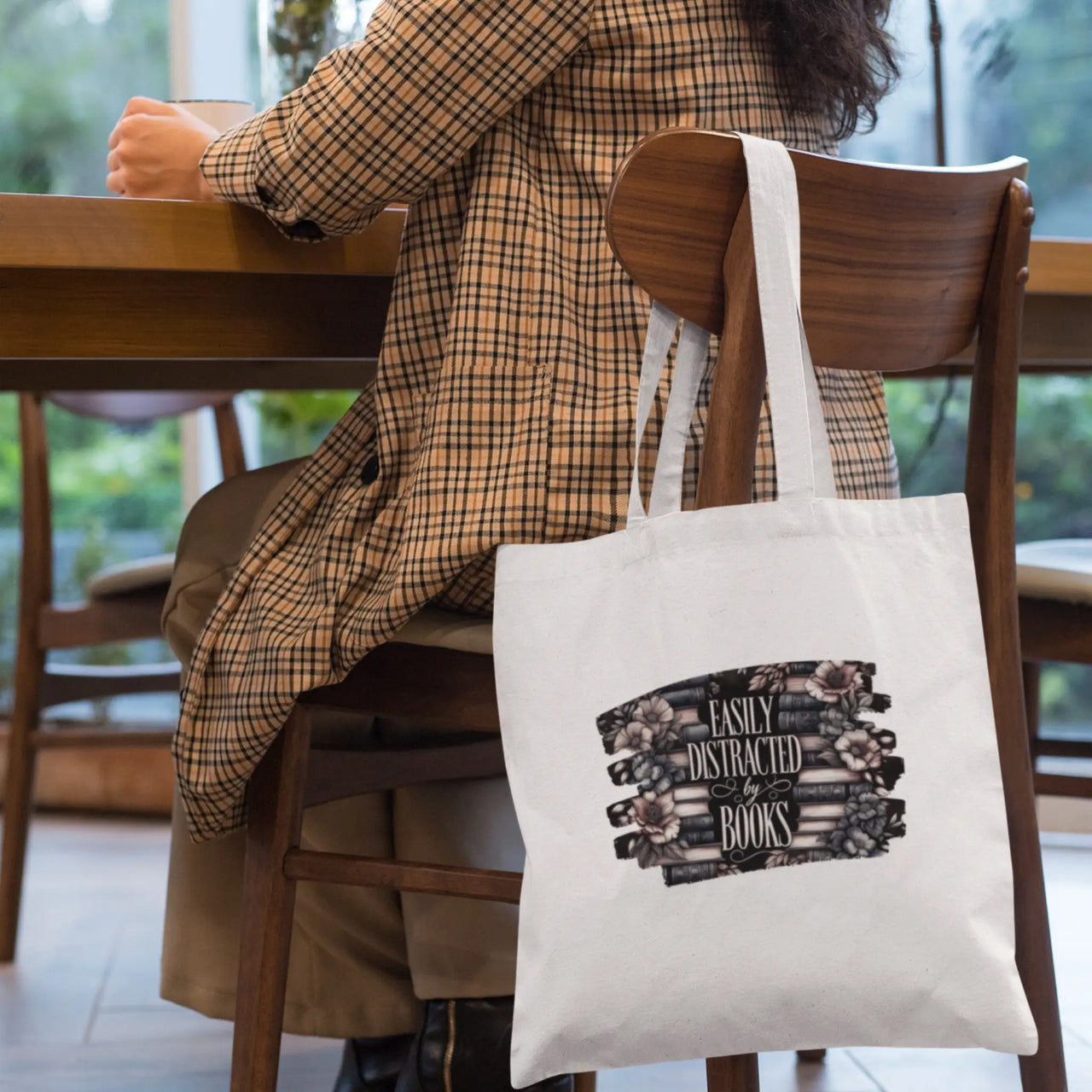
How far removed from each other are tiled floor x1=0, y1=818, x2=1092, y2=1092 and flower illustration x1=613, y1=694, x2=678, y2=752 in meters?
0.69

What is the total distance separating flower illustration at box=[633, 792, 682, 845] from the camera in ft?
2.13

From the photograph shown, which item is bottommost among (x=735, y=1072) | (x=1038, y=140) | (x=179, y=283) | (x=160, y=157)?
(x=735, y=1072)

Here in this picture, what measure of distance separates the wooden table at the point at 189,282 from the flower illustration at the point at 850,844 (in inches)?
19.4

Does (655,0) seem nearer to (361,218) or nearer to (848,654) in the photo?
(361,218)

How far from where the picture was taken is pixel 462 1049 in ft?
3.38

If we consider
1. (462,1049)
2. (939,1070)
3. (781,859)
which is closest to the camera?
(781,859)

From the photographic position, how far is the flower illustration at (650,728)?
→ 2.14 feet

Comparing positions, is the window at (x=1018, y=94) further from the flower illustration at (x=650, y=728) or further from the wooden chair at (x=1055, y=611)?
the flower illustration at (x=650, y=728)

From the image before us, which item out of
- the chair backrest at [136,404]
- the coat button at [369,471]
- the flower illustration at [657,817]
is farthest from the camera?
the chair backrest at [136,404]

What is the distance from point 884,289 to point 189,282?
452mm

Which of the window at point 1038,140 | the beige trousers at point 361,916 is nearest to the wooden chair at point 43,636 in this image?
the beige trousers at point 361,916

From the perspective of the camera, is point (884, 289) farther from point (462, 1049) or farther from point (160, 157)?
point (462, 1049)

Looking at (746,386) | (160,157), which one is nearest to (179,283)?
(160,157)

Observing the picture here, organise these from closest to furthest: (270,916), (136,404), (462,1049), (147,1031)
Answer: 1. (270,916)
2. (462,1049)
3. (147,1031)
4. (136,404)
